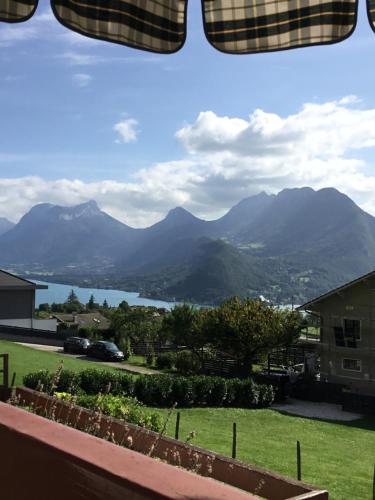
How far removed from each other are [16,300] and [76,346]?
837 centimetres

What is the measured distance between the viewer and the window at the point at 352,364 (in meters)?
40.4

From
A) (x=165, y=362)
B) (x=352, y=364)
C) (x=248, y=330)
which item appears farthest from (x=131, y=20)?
(x=165, y=362)

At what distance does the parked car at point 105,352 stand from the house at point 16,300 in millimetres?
7965

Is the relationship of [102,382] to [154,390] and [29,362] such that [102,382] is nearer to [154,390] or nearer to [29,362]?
[154,390]

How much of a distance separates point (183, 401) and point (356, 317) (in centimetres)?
1819

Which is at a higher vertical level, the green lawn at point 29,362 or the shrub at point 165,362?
the green lawn at point 29,362

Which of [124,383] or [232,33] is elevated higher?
[232,33]

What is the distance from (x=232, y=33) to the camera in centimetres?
294

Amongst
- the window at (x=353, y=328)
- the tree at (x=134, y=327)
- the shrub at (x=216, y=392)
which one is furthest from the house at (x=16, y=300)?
the window at (x=353, y=328)

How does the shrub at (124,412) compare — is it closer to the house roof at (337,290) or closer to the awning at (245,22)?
the awning at (245,22)

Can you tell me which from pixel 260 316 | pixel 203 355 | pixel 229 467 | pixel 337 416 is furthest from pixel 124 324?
pixel 229 467

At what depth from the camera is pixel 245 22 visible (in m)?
2.92

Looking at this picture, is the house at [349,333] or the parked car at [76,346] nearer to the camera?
the house at [349,333]

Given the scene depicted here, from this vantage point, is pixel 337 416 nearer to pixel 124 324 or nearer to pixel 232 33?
pixel 232 33
